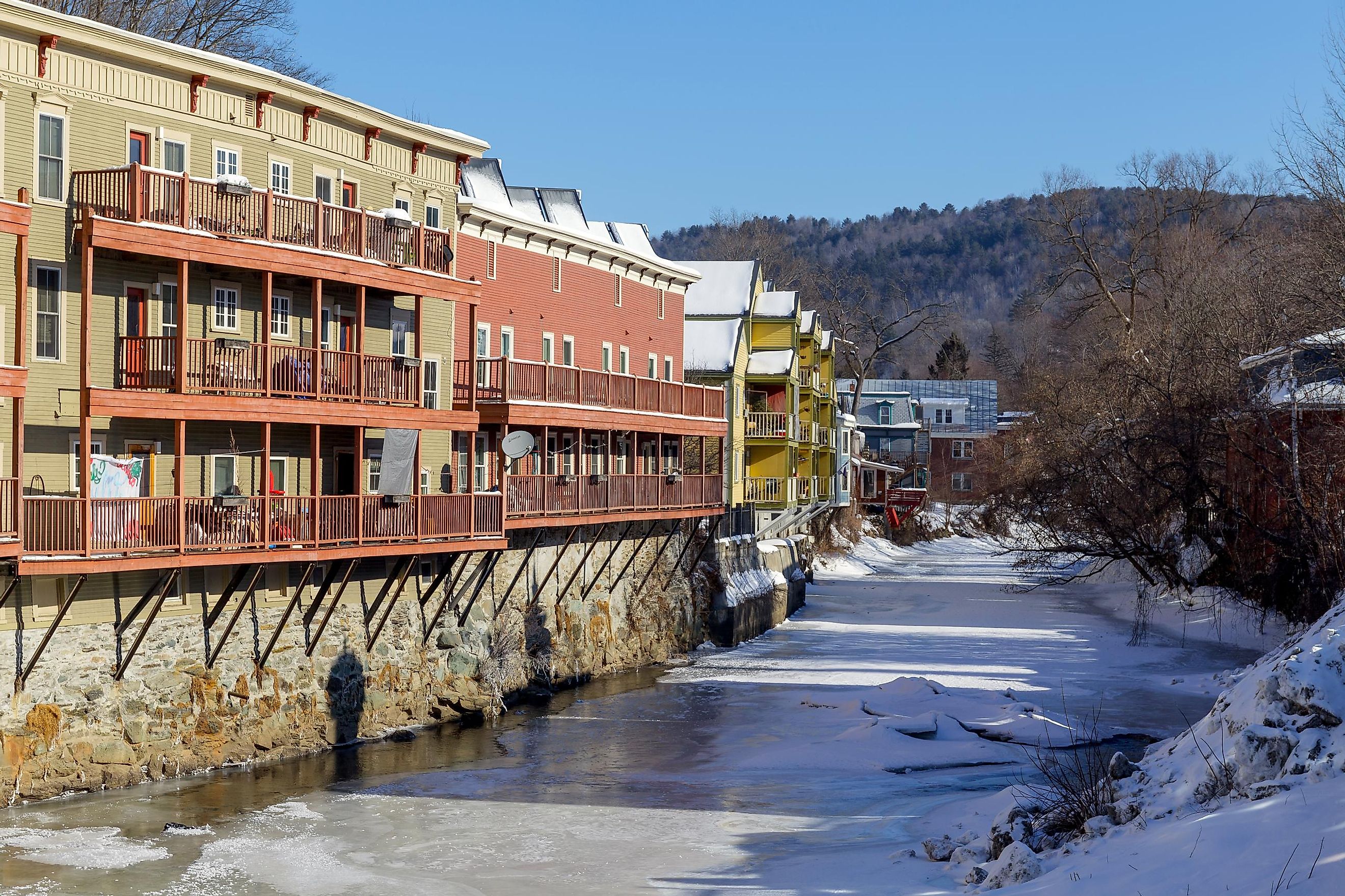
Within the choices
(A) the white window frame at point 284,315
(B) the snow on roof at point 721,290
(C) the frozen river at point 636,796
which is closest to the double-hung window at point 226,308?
(A) the white window frame at point 284,315

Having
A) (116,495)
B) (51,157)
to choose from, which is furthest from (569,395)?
(51,157)

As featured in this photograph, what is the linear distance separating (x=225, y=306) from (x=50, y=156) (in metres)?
4.43

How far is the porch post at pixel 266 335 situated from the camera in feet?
83.0

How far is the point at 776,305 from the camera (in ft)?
192

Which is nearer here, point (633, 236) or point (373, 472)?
point (373, 472)

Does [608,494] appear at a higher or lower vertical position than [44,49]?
lower

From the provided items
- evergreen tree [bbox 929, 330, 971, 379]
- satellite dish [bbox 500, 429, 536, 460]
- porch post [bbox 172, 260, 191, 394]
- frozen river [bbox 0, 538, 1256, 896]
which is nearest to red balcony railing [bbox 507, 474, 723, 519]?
satellite dish [bbox 500, 429, 536, 460]

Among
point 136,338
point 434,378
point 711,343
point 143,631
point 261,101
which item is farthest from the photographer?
point 711,343

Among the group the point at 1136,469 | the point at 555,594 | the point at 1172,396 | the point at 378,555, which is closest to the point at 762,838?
the point at 378,555

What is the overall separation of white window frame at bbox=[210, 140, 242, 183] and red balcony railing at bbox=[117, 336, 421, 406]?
3.49 metres

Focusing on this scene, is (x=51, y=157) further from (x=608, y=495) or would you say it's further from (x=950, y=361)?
(x=950, y=361)

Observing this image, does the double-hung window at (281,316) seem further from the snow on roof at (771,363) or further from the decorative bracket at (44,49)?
the snow on roof at (771,363)

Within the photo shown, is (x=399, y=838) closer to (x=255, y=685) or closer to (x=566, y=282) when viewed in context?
(x=255, y=685)

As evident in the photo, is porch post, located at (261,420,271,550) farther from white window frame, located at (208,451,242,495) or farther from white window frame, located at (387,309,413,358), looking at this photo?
white window frame, located at (387,309,413,358)
